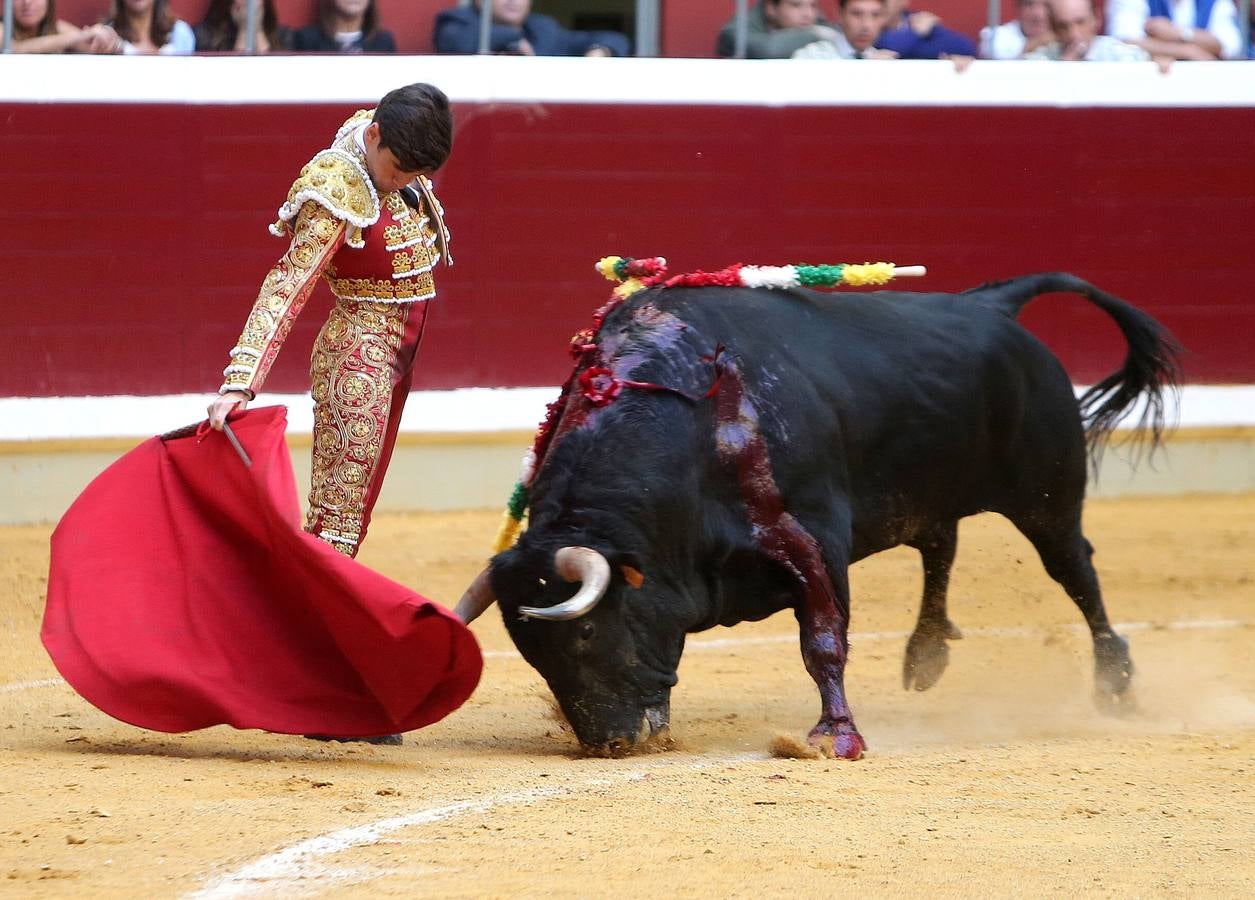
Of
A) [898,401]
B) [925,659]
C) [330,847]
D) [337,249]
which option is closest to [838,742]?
[898,401]

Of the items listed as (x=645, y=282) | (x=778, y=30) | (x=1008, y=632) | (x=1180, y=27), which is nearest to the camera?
(x=645, y=282)

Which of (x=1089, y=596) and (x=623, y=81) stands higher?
(x=623, y=81)

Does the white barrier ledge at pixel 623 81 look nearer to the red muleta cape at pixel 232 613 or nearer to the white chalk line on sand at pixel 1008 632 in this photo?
the white chalk line on sand at pixel 1008 632

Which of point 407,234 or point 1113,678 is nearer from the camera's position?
point 407,234

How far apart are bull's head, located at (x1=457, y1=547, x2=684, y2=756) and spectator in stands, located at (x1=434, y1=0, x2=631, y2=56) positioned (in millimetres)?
3818

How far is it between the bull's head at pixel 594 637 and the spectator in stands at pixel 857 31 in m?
4.17

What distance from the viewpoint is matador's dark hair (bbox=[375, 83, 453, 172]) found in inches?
146

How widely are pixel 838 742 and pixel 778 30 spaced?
423 cm

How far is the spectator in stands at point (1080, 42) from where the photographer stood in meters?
7.73

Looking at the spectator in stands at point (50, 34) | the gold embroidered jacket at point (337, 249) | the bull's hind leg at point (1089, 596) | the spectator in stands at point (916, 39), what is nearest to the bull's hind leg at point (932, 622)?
the bull's hind leg at point (1089, 596)

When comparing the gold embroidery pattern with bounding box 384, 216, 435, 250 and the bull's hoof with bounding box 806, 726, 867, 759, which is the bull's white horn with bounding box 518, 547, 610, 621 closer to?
the bull's hoof with bounding box 806, 726, 867, 759

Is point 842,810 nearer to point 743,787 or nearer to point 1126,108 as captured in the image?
point 743,787

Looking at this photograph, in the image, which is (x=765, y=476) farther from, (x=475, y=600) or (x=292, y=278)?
(x=292, y=278)

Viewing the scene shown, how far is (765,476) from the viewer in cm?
397
